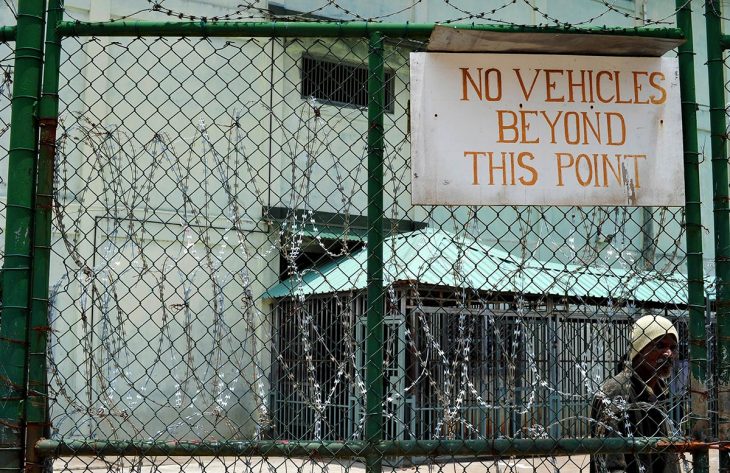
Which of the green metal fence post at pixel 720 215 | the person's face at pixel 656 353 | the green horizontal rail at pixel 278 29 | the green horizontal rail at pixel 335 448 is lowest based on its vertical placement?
the green horizontal rail at pixel 335 448

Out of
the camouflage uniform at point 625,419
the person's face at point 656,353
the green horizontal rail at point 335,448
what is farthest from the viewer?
the person's face at point 656,353

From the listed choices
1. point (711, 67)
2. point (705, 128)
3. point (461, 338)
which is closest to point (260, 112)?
point (461, 338)

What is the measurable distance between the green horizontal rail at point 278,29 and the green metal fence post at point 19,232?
0.14 meters

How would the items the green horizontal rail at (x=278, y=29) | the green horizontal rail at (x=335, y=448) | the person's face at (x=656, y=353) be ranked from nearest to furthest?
the green horizontal rail at (x=335, y=448)
the green horizontal rail at (x=278, y=29)
the person's face at (x=656, y=353)

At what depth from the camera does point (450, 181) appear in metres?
3.31

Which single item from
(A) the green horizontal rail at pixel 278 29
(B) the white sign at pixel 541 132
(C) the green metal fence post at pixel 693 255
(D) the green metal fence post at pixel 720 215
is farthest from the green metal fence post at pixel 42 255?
(D) the green metal fence post at pixel 720 215

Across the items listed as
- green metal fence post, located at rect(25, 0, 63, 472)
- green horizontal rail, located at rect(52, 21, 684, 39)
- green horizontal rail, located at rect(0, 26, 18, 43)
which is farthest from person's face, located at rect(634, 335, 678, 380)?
green horizontal rail, located at rect(0, 26, 18, 43)

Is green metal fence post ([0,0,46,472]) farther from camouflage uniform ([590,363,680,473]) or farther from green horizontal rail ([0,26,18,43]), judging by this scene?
camouflage uniform ([590,363,680,473])

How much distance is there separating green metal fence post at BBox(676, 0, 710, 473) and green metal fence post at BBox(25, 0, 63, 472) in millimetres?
2413

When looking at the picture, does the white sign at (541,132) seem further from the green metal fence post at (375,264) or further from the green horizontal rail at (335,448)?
the green horizontal rail at (335,448)

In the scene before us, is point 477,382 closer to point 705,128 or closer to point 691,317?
point 705,128

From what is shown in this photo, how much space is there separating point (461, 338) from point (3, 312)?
8935mm

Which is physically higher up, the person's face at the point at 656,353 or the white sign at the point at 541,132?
the white sign at the point at 541,132

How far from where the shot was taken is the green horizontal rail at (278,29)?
3.24 m
